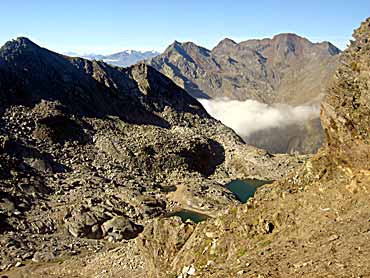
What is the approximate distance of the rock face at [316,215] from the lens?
18.8 m

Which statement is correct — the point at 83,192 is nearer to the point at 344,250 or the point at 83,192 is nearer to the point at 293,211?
the point at 293,211

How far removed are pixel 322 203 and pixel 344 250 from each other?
601cm

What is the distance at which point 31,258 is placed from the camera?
46.8m

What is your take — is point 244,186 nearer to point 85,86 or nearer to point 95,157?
point 95,157

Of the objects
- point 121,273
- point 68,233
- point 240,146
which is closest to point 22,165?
point 68,233

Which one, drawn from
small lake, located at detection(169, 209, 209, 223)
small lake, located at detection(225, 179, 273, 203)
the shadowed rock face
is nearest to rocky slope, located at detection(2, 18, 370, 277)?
small lake, located at detection(169, 209, 209, 223)

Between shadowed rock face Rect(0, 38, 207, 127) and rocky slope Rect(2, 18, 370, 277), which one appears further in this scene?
shadowed rock face Rect(0, 38, 207, 127)

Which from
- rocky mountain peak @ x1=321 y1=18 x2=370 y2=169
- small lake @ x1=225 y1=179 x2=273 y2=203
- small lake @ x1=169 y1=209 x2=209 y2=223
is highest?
rocky mountain peak @ x1=321 y1=18 x2=370 y2=169

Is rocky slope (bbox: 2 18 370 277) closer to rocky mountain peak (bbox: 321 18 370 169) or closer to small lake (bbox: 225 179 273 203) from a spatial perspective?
rocky mountain peak (bbox: 321 18 370 169)

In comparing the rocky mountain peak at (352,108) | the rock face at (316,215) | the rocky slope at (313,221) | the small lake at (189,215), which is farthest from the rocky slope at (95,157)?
the rocky mountain peak at (352,108)

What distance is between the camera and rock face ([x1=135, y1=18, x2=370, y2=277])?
18.8 m

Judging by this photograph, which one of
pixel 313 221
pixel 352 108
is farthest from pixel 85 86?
pixel 313 221

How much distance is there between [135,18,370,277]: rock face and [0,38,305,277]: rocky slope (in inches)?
565

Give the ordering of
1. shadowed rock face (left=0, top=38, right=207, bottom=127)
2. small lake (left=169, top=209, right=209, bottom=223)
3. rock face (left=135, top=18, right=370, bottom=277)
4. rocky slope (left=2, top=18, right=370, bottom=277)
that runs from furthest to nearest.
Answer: shadowed rock face (left=0, top=38, right=207, bottom=127), small lake (left=169, top=209, right=209, bottom=223), rock face (left=135, top=18, right=370, bottom=277), rocky slope (left=2, top=18, right=370, bottom=277)
